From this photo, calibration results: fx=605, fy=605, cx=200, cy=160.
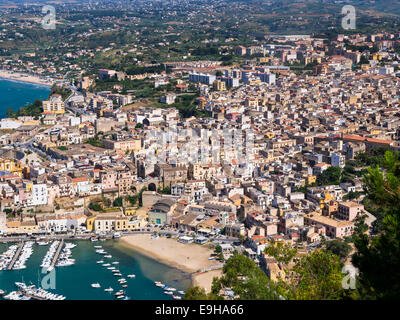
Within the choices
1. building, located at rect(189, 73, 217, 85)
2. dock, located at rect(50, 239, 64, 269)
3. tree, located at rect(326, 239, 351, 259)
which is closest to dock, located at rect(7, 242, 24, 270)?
dock, located at rect(50, 239, 64, 269)

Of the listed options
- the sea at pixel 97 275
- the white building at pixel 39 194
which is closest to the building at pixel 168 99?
the white building at pixel 39 194

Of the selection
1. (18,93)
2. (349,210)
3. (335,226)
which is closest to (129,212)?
(335,226)

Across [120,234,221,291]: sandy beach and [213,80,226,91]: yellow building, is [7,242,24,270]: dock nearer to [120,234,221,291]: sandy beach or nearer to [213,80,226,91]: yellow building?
[120,234,221,291]: sandy beach

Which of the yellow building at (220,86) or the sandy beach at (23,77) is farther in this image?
the sandy beach at (23,77)

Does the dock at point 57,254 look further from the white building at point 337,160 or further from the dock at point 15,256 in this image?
the white building at point 337,160

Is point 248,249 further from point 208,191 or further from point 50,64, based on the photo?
point 50,64
